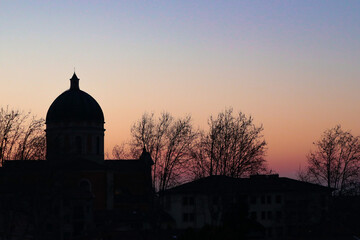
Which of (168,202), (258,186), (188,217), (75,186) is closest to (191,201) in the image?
(188,217)

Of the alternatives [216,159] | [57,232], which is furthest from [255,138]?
[57,232]

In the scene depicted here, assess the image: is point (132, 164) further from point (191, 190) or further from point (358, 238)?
point (358, 238)

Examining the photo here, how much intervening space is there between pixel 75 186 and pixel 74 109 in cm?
979

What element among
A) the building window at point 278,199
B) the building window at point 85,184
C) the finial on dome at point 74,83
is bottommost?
the building window at point 278,199

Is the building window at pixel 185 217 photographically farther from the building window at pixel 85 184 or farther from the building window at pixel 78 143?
the building window at pixel 78 143

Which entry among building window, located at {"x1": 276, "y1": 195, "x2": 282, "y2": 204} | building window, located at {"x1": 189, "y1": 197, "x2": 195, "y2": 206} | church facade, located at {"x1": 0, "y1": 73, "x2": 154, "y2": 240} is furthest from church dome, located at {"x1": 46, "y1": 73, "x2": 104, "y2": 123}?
building window, located at {"x1": 276, "y1": 195, "x2": 282, "y2": 204}

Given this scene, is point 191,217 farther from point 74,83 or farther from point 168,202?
point 74,83

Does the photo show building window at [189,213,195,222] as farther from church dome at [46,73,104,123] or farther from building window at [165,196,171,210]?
church dome at [46,73,104,123]

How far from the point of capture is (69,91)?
7869 centimetres

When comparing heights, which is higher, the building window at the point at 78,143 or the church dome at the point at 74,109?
the church dome at the point at 74,109

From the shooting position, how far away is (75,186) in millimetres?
72312

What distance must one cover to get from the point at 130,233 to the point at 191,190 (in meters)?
13.7

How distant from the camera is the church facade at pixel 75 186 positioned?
183 ft

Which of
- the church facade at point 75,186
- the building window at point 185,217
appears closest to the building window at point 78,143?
the church facade at point 75,186
